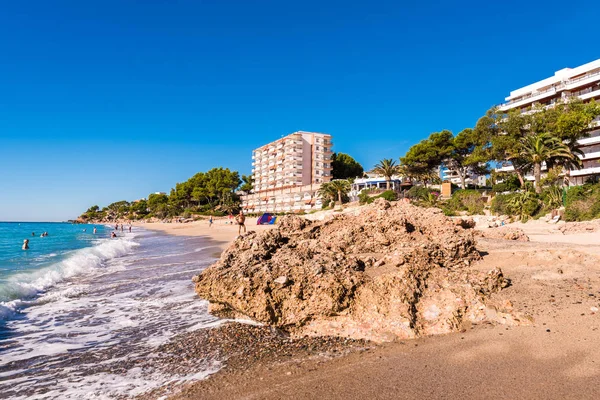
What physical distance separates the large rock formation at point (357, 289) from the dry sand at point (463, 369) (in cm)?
34

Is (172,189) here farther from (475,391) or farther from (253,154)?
(475,391)

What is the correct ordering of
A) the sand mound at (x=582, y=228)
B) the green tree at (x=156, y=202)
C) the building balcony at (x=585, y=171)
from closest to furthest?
the sand mound at (x=582, y=228), the building balcony at (x=585, y=171), the green tree at (x=156, y=202)

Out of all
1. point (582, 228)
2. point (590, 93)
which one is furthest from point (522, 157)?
point (582, 228)

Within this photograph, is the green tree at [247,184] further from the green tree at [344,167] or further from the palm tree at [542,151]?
the palm tree at [542,151]

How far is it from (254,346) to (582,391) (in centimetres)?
365

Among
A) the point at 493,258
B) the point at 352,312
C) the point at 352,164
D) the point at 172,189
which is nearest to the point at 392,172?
the point at 352,164

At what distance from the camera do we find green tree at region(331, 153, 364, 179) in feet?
299

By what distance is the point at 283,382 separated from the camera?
3592 mm

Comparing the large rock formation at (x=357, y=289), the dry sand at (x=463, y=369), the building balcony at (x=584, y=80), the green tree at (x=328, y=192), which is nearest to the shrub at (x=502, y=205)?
the large rock formation at (x=357, y=289)

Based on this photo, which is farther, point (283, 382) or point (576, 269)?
point (576, 269)

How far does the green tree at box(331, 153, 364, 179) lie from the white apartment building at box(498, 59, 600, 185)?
4073 centimetres

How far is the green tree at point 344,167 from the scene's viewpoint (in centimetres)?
9106

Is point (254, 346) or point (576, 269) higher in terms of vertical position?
point (576, 269)

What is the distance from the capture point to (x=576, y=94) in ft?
159
